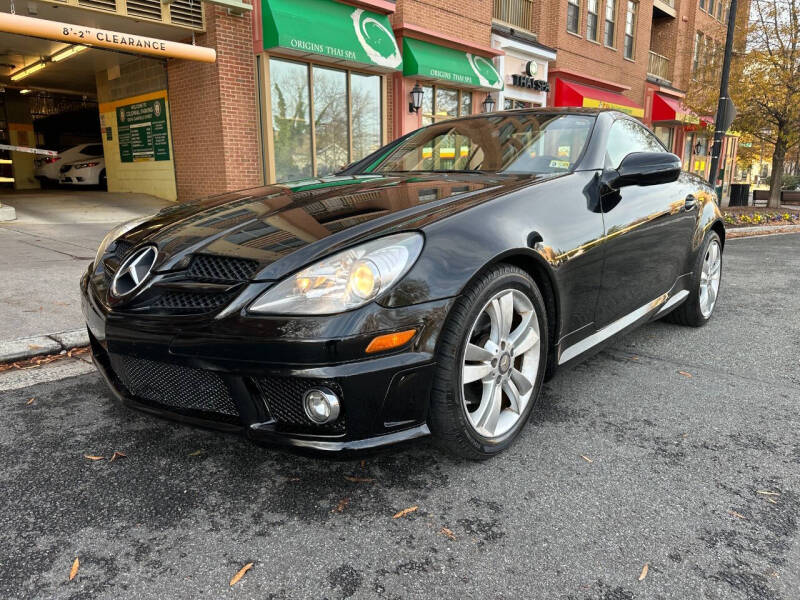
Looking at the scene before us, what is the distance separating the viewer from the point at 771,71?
51.5 ft

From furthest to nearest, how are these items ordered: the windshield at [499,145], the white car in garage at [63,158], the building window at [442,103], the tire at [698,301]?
the white car in garage at [63,158] → the building window at [442,103] → the tire at [698,301] → the windshield at [499,145]

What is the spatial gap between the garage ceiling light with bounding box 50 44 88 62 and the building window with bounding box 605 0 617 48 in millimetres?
16332

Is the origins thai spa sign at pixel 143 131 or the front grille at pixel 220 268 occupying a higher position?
the origins thai spa sign at pixel 143 131

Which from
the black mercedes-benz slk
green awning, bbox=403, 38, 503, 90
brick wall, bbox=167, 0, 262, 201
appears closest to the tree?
green awning, bbox=403, 38, 503, 90

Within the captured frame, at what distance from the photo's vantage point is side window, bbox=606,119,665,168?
3145mm

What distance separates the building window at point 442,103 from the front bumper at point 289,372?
38.0 ft

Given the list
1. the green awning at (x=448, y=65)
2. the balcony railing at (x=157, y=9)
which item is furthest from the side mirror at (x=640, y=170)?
the green awning at (x=448, y=65)

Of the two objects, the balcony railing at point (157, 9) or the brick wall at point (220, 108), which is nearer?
the balcony railing at point (157, 9)

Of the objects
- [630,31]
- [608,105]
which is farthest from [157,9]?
[630,31]

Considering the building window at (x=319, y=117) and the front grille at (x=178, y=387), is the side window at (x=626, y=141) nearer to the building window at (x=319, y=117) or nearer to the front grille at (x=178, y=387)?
the front grille at (x=178, y=387)

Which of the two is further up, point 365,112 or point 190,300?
point 365,112

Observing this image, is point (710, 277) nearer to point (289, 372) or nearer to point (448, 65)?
point (289, 372)

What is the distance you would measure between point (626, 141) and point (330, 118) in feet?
29.4

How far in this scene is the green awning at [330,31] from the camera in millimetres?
9570
